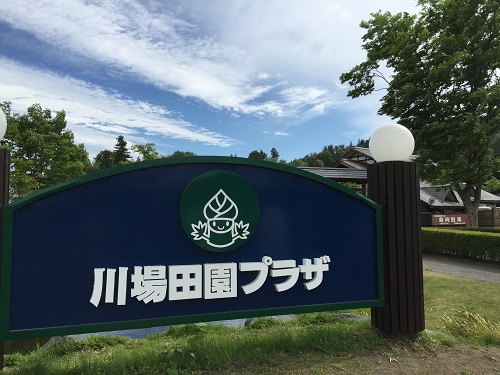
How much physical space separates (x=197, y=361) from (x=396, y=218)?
265cm

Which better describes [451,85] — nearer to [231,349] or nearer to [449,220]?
[449,220]

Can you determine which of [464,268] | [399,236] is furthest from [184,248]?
[464,268]

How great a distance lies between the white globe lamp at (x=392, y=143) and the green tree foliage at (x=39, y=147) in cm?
2134

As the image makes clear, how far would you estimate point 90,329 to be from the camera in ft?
10.4

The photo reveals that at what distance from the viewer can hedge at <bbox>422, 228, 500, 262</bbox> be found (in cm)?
1182

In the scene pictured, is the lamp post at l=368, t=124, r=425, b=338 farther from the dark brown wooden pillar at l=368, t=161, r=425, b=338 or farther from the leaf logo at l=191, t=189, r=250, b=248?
the leaf logo at l=191, t=189, r=250, b=248

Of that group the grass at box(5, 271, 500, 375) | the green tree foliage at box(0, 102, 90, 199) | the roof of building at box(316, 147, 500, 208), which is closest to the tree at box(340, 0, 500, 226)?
the roof of building at box(316, 147, 500, 208)

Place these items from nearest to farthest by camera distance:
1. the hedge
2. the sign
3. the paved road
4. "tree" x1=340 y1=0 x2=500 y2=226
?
the paved road < the hedge < "tree" x1=340 y1=0 x2=500 y2=226 < the sign

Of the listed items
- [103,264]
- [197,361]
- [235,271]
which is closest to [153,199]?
[103,264]

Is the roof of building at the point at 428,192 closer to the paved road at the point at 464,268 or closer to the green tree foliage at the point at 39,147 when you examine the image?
the paved road at the point at 464,268

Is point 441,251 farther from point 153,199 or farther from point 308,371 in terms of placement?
point 153,199

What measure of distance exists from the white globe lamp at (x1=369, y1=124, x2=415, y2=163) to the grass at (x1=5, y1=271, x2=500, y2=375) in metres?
2.04

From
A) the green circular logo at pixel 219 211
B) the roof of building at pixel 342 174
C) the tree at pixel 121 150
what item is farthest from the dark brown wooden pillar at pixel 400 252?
the tree at pixel 121 150

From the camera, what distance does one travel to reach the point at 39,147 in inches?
902
